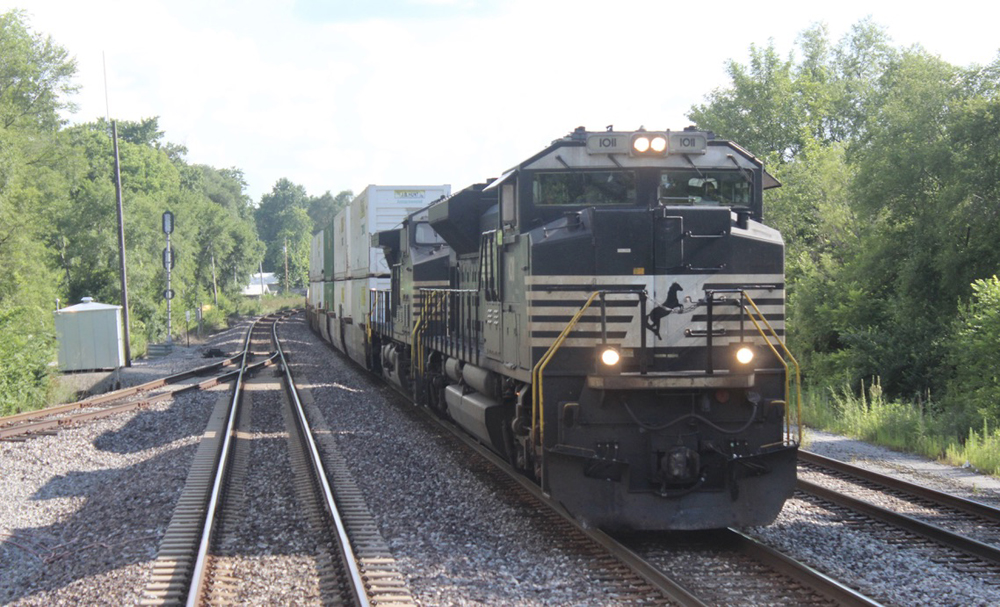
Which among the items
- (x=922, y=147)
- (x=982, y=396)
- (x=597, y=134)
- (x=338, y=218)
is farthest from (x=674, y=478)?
(x=338, y=218)

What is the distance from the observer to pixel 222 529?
7730mm

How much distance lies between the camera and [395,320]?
16.5 meters

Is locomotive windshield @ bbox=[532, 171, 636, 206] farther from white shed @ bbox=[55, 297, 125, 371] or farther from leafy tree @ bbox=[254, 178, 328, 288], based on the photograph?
leafy tree @ bbox=[254, 178, 328, 288]

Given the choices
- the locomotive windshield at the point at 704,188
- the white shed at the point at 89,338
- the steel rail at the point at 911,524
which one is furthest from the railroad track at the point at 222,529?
the white shed at the point at 89,338

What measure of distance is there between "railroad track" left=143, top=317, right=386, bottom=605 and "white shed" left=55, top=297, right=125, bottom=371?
1217cm

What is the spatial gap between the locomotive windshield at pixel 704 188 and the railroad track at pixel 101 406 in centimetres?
1019

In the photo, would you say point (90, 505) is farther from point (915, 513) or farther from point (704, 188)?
point (915, 513)

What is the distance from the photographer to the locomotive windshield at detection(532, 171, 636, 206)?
300 inches

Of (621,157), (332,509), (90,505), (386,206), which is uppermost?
(386,206)

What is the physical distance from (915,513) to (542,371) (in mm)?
3740

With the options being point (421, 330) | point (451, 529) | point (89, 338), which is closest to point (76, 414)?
point (421, 330)

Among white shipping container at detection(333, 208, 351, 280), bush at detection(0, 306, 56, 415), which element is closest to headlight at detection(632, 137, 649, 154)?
bush at detection(0, 306, 56, 415)

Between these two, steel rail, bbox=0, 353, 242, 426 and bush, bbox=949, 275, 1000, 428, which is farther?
steel rail, bbox=0, 353, 242, 426

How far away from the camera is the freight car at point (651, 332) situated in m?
6.89
